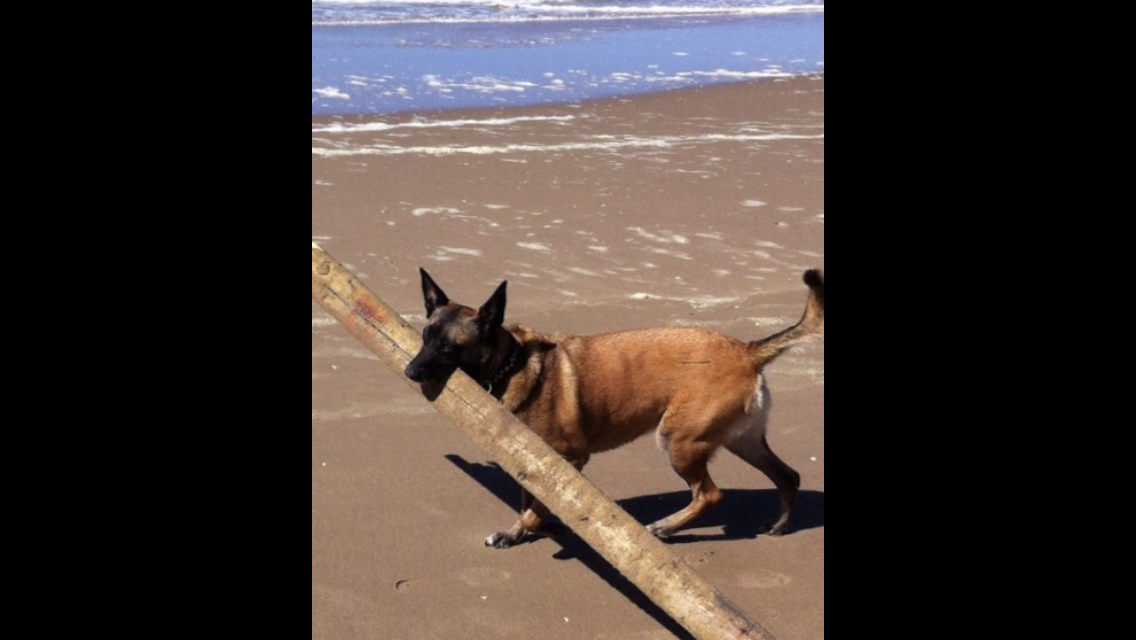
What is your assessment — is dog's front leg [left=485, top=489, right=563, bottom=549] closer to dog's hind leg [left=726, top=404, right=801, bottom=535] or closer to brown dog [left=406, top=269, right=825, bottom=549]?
brown dog [left=406, top=269, right=825, bottom=549]

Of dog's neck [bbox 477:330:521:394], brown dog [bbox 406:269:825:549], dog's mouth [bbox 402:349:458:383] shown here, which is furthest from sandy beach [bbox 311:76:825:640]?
dog's mouth [bbox 402:349:458:383]

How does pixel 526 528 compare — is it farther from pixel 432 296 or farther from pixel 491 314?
pixel 432 296

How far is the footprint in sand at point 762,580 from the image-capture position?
18.9 ft

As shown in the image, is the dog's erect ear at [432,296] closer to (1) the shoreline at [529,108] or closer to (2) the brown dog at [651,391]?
(2) the brown dog at [651,391]

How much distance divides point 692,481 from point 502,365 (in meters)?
1.19

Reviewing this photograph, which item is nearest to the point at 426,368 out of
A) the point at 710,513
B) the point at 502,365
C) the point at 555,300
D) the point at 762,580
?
the point at 502,365

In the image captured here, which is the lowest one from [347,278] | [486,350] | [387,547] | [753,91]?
[387,547]

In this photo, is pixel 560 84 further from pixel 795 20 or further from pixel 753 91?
pixel 795 20

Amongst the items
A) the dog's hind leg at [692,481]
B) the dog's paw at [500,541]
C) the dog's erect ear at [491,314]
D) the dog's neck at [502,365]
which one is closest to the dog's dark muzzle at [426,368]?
the dog's erect ear at [491,314]

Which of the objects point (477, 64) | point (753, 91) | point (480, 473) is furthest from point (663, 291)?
point (477, 64)

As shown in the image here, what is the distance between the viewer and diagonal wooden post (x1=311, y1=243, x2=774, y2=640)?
174 inches

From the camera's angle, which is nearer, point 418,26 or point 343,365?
point 343,365

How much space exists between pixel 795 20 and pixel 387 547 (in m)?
26.7

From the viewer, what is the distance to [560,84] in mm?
19938
